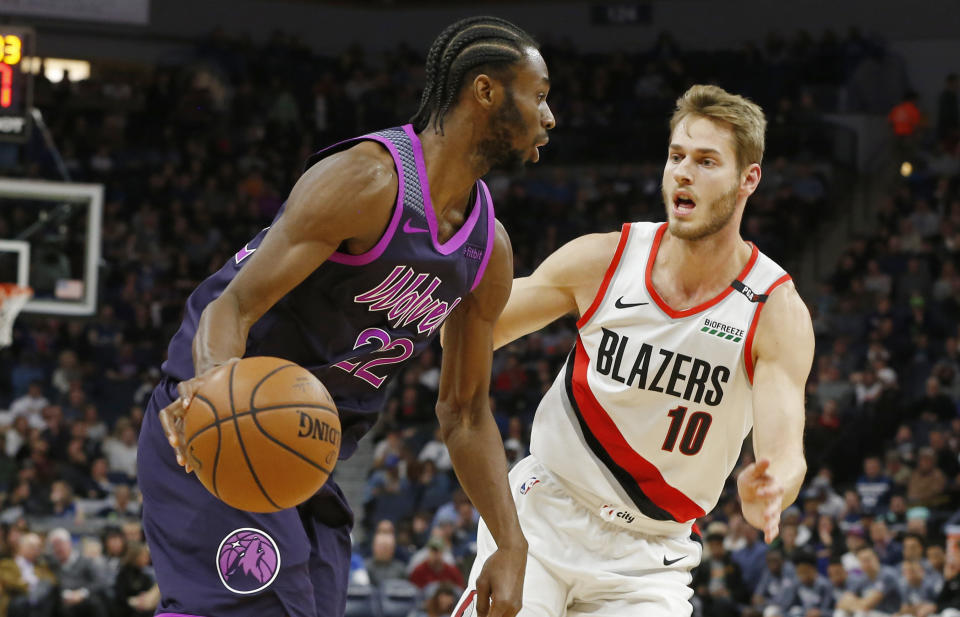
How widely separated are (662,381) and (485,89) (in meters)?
1.26

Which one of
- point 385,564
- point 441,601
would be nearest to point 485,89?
point 441,601

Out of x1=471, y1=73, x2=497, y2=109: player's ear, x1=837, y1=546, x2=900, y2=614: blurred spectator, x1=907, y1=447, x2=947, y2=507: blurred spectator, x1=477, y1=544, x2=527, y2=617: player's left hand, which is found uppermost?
x1=471, y1=73, x2=497, y2=109: player's ear

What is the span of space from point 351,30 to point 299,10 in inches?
39.0

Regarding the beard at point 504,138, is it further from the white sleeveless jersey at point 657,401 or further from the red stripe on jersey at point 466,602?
the red stripe on jersey at point 466,602

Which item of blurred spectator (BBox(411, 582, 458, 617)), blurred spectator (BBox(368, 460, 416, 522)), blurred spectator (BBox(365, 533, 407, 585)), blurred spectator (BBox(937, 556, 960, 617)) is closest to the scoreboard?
blurred spectator (BBox(365, 533, 407, 585))

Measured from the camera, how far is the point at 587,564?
170 inches

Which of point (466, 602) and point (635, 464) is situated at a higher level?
point (635, 464)

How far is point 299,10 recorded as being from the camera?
23359 mm

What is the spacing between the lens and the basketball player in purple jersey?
3.35 metres

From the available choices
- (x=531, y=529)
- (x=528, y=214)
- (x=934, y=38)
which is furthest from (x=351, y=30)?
(x=531, y=529)

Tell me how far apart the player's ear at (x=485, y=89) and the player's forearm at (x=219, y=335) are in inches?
35.7

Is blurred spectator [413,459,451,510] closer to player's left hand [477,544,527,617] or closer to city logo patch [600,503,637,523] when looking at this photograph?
→ city logo patch [600,503,637,523]

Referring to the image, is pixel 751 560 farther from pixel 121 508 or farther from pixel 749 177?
pixel 749 177

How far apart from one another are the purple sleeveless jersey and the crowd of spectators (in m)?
7.62
